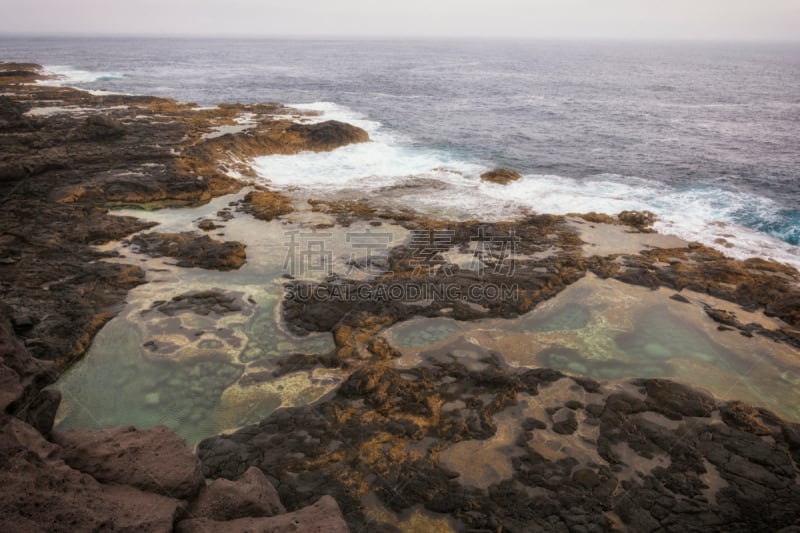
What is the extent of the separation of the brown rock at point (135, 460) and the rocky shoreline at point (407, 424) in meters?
0.03

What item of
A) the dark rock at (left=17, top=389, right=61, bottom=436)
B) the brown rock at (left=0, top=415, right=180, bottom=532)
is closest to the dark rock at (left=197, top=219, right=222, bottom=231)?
the dark rock at (left=17, top=389, right=61, bottom=436)

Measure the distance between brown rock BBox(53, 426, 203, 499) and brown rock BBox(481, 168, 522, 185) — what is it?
80.2 ft

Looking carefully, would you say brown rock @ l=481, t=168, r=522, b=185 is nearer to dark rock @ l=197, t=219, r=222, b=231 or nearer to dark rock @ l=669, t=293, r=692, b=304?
dark rock @ l=669, t=293, r=692, b=304

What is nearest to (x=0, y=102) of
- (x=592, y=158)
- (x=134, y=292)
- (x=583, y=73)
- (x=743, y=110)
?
(x=134, y=292)

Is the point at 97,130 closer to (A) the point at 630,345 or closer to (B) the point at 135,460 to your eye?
(B) the point at 135,460

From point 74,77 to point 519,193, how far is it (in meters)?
75.2

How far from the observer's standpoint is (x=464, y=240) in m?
19.7

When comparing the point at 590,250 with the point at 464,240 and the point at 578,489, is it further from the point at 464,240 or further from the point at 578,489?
the point at 578,489

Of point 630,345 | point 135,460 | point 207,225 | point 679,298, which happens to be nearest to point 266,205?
point 207,225

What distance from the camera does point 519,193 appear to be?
26562mm

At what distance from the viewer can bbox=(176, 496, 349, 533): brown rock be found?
19.3ft

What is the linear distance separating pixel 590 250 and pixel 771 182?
1900cm

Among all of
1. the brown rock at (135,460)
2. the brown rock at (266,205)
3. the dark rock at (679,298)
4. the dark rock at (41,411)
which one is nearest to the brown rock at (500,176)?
the brown rock at (266,205)

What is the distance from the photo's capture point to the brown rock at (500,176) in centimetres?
2812
